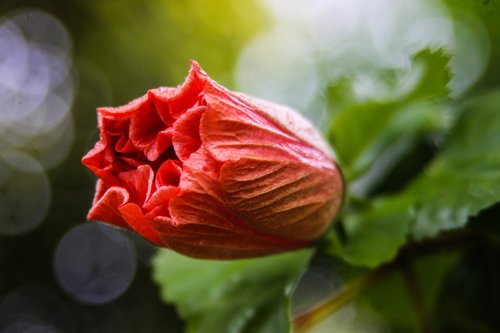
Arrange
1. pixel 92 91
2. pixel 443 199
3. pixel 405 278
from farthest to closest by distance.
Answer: pixel 92 91, pixel 405 278, pixel 443 199

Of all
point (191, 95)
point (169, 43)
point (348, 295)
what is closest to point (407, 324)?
point (348, 295)

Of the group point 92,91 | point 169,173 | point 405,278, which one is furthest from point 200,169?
point 92,91

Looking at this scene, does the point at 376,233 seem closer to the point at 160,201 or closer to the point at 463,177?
the point at 463,177

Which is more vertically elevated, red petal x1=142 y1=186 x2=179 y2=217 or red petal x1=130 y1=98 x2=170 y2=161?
red petal x1=130 y1=98 x2=170 y2=161

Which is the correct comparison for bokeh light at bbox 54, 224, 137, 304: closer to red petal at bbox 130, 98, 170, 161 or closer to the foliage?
the foliage

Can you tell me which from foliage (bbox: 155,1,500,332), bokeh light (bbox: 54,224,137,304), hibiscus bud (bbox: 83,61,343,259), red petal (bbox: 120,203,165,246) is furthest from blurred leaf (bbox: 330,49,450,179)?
bokeh light (bbox: 54,224,137,304)

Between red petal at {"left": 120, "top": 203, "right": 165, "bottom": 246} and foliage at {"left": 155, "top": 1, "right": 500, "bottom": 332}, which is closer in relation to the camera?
red petal at {"left": 120, "top": 203, "right": 165, "bottom": 246}
